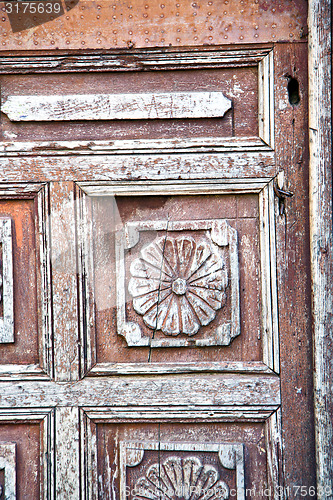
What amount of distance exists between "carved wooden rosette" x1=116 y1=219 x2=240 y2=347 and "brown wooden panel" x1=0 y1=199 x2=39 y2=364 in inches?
9.7

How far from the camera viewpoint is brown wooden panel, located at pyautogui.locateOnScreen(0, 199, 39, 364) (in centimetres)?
117

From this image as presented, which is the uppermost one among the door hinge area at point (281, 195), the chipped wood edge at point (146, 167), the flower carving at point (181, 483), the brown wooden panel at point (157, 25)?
the brown wooden panel at point (157, 25)

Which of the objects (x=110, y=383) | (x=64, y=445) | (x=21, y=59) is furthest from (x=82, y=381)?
(x=21, y=59)

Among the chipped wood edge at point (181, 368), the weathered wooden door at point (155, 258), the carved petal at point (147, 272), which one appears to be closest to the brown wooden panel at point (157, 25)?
the weathered wooden door at point (155, 258)

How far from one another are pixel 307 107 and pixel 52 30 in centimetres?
75

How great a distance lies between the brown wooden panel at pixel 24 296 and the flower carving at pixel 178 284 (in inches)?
11.4

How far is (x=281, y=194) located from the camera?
115 cm

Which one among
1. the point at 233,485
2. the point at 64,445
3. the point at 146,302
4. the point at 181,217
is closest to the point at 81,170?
the point at 181,217

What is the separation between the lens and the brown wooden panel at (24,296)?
46.2 inches

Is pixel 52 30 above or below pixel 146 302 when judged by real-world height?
above

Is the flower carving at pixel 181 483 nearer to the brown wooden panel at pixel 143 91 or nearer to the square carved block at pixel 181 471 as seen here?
the square carved block at pixel 181 471

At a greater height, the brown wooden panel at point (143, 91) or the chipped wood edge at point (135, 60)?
the chipped wood edge at point (135, 60)

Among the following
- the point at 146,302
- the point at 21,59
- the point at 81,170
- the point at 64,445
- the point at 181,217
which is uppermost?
the point at 21,59

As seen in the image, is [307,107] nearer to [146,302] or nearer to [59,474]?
[146,302]
